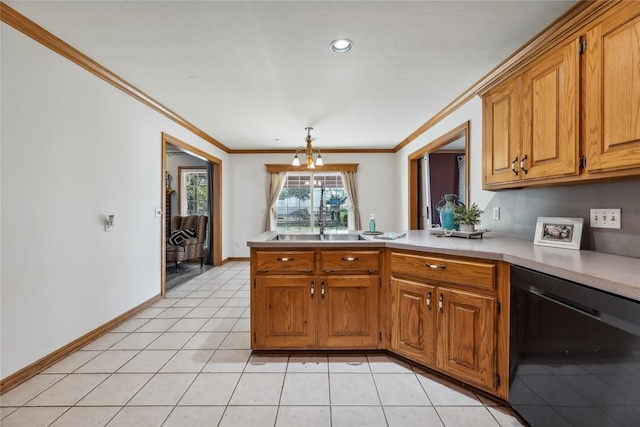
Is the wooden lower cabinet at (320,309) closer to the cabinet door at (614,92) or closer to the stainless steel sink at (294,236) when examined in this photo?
the stainless steel sink at (294,236)

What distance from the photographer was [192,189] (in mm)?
7023

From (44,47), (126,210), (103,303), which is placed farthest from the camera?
(126,210)

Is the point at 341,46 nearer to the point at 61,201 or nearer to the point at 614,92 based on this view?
the point at 614,92

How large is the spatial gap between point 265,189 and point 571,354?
541cm

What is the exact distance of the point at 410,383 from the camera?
1848 millimetres

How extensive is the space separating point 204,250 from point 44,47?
4.11 metres

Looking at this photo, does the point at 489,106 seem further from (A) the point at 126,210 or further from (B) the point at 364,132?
(A) the point at 126,210

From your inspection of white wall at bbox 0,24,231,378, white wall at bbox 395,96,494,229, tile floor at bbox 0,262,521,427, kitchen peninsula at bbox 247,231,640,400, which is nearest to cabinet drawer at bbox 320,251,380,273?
kitchen peninsula at bbox 247,231,640,400

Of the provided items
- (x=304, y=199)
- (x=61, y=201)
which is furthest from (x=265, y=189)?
(x=61, y=201)

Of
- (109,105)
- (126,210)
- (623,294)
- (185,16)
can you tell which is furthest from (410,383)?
(109,105)

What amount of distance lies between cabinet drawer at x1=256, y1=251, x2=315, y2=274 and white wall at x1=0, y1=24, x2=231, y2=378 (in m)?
1.50

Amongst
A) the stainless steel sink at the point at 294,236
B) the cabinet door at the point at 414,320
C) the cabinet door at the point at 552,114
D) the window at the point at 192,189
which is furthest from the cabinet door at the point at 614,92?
the window at the point at 192,189

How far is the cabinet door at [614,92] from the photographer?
1248mm

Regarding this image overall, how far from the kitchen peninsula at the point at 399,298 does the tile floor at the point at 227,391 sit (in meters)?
0.14
